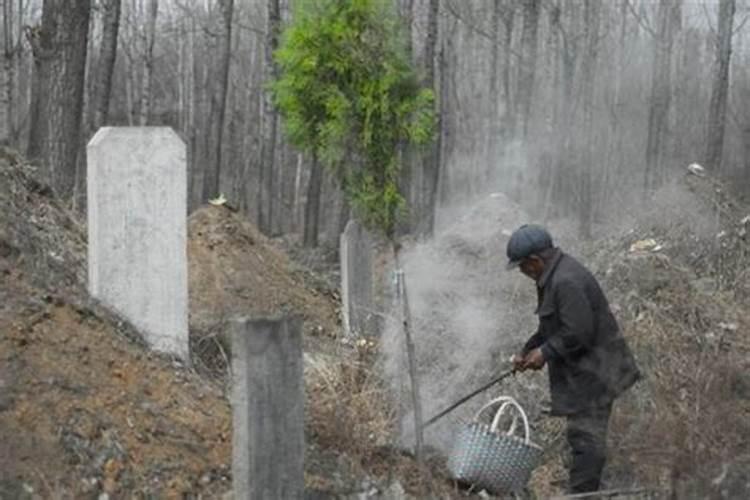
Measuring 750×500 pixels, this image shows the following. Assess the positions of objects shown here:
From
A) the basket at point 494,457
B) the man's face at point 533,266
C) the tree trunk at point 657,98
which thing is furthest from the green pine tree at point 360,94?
the tree trunk at point 657,98

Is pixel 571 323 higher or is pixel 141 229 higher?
pixel 141 229

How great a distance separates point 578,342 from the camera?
6715 mm

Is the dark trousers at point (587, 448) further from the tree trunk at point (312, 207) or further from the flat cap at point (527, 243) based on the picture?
the tree trunk at point (312, 207)

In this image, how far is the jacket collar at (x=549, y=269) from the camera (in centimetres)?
684

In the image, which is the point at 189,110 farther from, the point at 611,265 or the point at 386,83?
the point at 386,83

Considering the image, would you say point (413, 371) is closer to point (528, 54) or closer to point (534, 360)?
point (534, 360)

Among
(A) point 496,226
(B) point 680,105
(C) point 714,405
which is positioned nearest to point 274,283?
(A) point 496,226

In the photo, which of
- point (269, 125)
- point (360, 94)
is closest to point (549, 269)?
point (360, 94)

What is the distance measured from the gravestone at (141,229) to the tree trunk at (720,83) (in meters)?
17.7

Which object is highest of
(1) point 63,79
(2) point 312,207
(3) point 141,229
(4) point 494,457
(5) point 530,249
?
(1) point 63,79

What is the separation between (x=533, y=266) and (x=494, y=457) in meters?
1.07

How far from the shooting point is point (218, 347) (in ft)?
31.8

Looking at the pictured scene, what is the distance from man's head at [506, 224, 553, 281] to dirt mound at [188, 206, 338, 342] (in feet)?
15.5

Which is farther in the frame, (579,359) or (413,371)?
(413,371)
